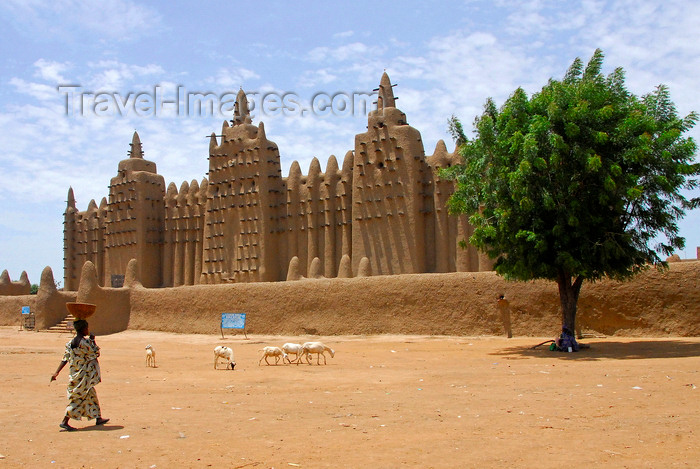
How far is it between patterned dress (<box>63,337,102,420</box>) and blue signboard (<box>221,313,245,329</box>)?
1998cm

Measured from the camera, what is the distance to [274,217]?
131 ft

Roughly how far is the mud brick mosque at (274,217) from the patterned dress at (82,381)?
22875 mm

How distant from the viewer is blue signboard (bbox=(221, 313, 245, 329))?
94.3ft

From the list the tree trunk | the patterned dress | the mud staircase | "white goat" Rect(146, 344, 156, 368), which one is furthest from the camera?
the mud staircase

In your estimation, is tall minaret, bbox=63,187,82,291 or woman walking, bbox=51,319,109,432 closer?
woman walking, bbox=51,319,109,432

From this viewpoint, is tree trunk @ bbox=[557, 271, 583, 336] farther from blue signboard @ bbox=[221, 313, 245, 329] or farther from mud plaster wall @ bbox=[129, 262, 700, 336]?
blue signboard @ bbox=[221, 313, 245, 329]

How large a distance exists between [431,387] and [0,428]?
6662 mm

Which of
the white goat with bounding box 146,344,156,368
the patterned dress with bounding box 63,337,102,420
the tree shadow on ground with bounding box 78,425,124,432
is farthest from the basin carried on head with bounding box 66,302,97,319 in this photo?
the white goat with bounding box 146,344,156,368

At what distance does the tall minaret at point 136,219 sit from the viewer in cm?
4538

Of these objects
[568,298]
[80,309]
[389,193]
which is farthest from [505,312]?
[80,309]

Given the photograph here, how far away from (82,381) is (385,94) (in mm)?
28280

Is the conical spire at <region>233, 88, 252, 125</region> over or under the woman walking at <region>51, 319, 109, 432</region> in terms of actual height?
over

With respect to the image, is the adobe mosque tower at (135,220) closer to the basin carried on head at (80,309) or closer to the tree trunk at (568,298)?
→ the tree trunk at (568,298)

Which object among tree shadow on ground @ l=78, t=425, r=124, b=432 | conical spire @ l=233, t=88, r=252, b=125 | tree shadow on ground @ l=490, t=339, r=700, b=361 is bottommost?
tree shadow on ground @ l=78, t=425, r=124, b=432
